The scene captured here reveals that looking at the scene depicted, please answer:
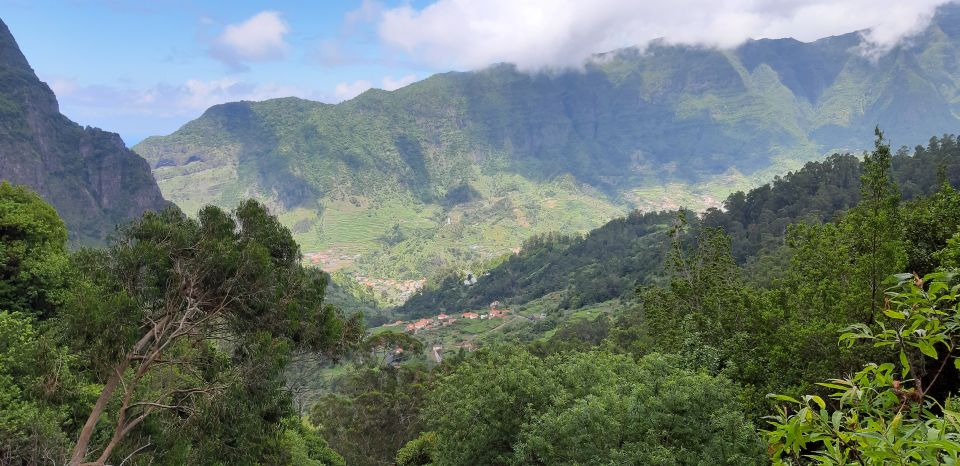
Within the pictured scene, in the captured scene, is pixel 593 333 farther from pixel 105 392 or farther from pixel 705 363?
pixel 105 392

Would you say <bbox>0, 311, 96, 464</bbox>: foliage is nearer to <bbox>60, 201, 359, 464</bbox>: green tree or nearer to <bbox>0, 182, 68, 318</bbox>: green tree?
<bbox>60, 201, 359, 464</bbox>: green tree

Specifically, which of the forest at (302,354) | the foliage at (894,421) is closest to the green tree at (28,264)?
the forest at (302,354)

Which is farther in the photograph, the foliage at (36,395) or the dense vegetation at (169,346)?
the foliage at (36,395)

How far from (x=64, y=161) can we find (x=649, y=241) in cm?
12585

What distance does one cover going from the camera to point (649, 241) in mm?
116188

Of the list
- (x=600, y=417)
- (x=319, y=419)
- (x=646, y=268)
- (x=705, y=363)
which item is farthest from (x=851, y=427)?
(x=646, y=268)

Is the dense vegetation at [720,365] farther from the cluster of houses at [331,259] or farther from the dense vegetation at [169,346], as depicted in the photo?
the cluster of houses at [331,259]

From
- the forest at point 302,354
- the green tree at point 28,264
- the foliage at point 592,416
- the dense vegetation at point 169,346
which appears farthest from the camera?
the green tree at point 28,264

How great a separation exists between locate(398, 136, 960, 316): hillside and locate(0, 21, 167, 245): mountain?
221 feet

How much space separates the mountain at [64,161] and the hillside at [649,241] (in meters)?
67.2

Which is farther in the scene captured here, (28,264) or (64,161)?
(64,161)

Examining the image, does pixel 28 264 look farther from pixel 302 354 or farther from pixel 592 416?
pixel 592 416

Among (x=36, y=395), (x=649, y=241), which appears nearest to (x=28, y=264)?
(x=36, y=395)

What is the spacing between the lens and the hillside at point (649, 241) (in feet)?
242
